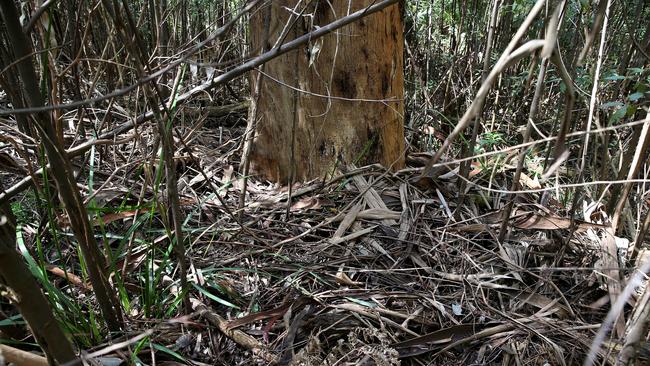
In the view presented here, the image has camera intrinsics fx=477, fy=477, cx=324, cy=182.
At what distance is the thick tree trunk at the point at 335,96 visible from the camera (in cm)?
230

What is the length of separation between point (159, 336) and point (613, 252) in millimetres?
1780

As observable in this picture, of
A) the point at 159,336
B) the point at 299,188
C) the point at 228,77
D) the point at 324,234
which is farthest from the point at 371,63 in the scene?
A: the point at 159,336

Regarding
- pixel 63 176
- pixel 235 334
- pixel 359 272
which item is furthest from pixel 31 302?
pixel 359 272

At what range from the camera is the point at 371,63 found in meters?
2.36

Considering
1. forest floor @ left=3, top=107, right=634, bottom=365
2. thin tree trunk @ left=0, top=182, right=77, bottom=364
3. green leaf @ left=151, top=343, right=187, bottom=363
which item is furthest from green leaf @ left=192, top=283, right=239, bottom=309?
thin tree trunk @ left=0, top=182, right=77, bottom=364

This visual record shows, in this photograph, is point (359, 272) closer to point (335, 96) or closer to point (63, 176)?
point (335, 96)

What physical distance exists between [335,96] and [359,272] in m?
0.90

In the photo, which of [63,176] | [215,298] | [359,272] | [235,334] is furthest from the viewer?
[359,272]

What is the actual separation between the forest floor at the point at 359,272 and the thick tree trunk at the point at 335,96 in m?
0.14

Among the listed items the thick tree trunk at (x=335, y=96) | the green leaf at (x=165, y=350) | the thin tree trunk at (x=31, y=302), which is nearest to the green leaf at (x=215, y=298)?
the green leaf at (x=165, y=350)

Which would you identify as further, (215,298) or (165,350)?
(215,298)

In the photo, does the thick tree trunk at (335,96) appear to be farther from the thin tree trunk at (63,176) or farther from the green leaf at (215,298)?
the thin tree trunk at (63,176)

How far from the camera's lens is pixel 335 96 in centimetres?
237

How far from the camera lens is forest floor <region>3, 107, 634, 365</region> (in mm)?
1601
